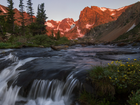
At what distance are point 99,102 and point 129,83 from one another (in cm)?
129

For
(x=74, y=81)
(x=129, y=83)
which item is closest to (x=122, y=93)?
(x=129, y=83)

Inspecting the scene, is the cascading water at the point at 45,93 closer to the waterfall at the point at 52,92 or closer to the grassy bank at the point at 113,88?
the waterfall at the point at 52,92

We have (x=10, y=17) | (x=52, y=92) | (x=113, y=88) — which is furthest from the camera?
(x=10, y=17)

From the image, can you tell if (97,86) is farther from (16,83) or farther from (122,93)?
(16,83)

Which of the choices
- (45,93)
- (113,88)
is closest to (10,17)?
(45,93)

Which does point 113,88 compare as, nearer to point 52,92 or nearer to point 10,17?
point 52,92

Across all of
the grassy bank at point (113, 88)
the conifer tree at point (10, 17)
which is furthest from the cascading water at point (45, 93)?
the conifer tree at point (10, 17)

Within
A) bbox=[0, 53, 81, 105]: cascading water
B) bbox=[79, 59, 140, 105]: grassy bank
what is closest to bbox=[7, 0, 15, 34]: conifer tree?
bbox=[0, 53, 81, 105]: cascading water

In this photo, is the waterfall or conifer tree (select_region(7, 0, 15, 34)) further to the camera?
conifer tree (select_region(7, 0, 15, 34))

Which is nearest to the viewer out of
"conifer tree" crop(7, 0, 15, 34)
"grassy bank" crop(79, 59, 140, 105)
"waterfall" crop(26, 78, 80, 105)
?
"grassy bank" crop(79, 59, 140, 105)

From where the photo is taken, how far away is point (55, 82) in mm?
4965

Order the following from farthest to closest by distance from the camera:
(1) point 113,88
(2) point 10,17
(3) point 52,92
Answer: (2) point 10,17
(3) point 52,92
(1) point 113,88

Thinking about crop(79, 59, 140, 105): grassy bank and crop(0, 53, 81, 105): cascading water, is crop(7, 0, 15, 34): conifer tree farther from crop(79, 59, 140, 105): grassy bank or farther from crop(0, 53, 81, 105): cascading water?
crop(79, 59, 140, 105): grassy bank

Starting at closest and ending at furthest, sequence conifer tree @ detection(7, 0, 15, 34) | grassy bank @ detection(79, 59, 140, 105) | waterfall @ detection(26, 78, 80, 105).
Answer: grassy bank @ detection(79, 59, 140, 105), waterfall @ detection(26, 78, 80, 105), conifer tree @ detection(7, 0, 15, 34)
